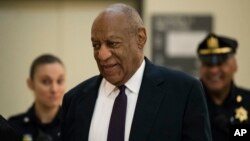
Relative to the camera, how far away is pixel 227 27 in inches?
225

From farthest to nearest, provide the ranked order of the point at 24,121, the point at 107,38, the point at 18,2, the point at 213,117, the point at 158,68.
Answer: the point at 18,2, the point at 24,121, the point at 213,117, the point at 158,68, the point at 107,38

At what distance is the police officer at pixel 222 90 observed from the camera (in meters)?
3.71

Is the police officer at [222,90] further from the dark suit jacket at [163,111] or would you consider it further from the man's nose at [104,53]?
the man's nose at [104,53]

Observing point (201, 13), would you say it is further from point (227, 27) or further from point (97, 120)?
point (97, 120)

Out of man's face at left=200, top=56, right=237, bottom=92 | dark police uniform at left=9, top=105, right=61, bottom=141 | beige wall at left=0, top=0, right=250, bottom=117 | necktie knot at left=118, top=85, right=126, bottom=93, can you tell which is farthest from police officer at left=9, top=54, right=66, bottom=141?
necktie knot at left=118, top=85, right=126, bottom=93

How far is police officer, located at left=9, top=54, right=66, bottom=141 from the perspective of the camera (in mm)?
4078

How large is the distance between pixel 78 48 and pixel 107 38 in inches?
134

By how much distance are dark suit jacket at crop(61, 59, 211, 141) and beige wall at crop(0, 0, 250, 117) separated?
309 centimetres

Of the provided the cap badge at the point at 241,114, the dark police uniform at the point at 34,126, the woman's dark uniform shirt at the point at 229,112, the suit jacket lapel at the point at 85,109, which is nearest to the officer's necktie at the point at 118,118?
the suit jacket lapel at the point at 85,109

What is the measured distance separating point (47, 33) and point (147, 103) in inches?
135

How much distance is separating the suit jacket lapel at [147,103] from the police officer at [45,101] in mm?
1735

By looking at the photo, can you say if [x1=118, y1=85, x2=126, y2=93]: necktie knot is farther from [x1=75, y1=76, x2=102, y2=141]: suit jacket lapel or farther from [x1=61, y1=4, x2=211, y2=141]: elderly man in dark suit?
[x1=75, y1=76, x2=102, y2=141]: suit jacket lapel

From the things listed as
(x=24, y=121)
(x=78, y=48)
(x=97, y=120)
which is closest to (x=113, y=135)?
(x=97, y=120)

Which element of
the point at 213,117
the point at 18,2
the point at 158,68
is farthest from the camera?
the point at 18,2
